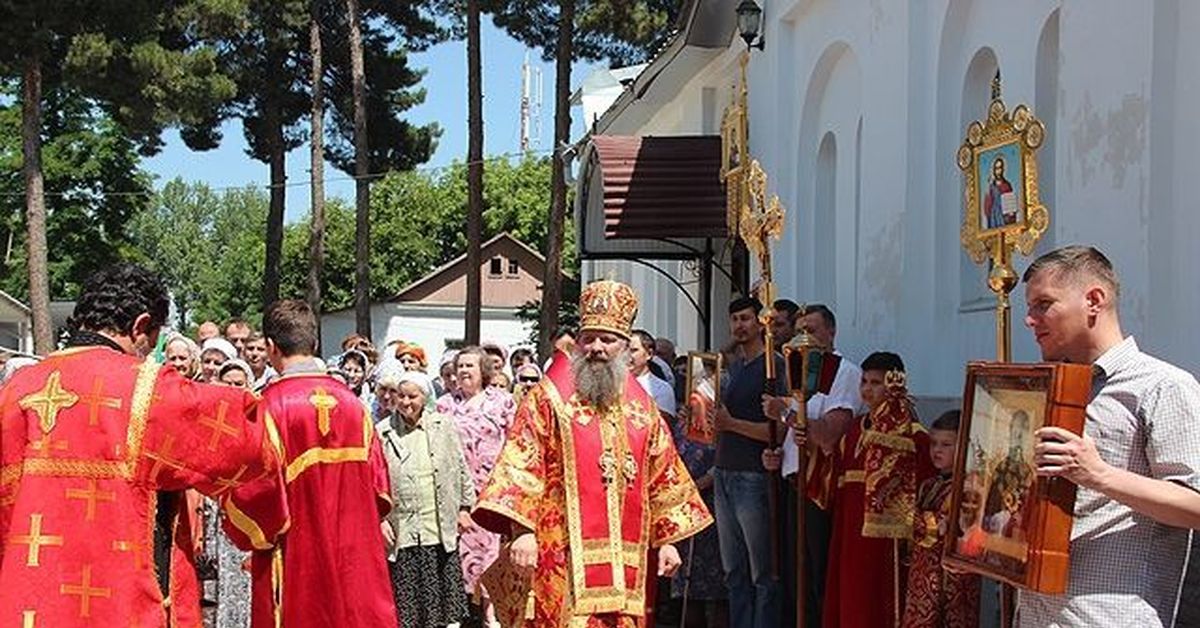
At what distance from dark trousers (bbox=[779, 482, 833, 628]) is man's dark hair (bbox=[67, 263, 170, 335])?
15.7 feet

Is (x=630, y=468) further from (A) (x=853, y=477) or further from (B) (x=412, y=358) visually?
(B) (x=412, y=358)

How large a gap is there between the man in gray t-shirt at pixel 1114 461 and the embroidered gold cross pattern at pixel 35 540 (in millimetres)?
2808

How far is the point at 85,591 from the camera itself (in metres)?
5.26

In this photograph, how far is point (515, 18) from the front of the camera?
108 feet

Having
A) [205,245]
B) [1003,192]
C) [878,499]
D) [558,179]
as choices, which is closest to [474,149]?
[558,179]

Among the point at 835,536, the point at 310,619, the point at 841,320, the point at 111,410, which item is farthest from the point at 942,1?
the point at 111,410

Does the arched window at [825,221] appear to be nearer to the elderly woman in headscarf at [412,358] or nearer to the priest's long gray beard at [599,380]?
the elderly woman in headscarf at [412,358]

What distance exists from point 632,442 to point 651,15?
24582 mm

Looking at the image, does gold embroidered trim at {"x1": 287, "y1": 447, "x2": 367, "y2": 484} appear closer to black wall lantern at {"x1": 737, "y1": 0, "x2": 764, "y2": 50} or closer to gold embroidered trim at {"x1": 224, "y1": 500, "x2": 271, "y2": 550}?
gold embroidered trim at {"x1": 224, "y1": 500, "x2": 271, "y2": 550}

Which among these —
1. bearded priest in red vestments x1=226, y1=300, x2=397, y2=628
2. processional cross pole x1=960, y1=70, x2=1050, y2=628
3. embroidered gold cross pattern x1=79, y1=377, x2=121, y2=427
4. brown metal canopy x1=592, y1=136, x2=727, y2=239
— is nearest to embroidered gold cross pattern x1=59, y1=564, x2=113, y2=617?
embroidered gold cross pattern x1=79, y1=377, x2=121, y2=427

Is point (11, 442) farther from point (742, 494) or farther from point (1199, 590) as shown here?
point (742, 494)

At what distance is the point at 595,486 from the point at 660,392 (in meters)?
3.78

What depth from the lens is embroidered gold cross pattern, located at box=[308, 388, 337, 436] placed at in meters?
7.66

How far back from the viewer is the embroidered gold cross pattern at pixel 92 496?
527 centimetres
